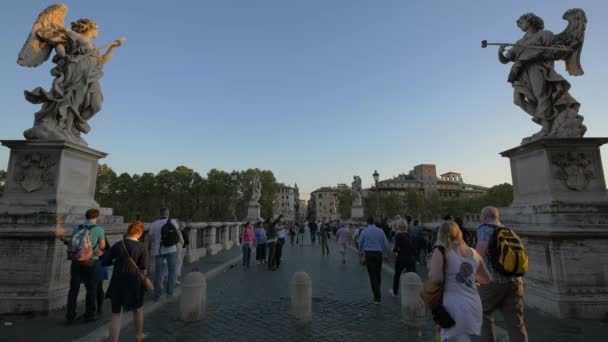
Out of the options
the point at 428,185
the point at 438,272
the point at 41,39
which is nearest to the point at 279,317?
the point at 438,272

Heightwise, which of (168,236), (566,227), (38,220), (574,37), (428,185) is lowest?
(168,236)

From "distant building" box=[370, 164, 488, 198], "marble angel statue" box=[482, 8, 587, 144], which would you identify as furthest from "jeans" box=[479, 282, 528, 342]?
"distant building" box=[370, 164, 488, 198]

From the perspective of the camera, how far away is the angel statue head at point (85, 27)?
7.67 metres

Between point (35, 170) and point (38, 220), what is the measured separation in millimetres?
1151

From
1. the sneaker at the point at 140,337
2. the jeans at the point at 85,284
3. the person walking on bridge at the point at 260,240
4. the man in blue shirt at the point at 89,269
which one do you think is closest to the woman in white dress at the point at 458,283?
the sneaker at the point at 140,337

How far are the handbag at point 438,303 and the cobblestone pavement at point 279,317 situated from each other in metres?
2.17

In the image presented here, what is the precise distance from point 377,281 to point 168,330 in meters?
4.30

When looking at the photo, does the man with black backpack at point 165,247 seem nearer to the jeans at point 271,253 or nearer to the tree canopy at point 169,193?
the jeans at point 271,253

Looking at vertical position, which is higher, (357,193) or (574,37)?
(574,37)

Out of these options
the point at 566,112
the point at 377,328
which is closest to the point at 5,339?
the point at 377,328

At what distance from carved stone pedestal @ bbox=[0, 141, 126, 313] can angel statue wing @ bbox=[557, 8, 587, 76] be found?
10.6 meters

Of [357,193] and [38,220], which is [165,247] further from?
[357,193]

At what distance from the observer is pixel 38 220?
6066mm

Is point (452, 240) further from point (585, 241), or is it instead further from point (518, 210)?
point (518, 210)
